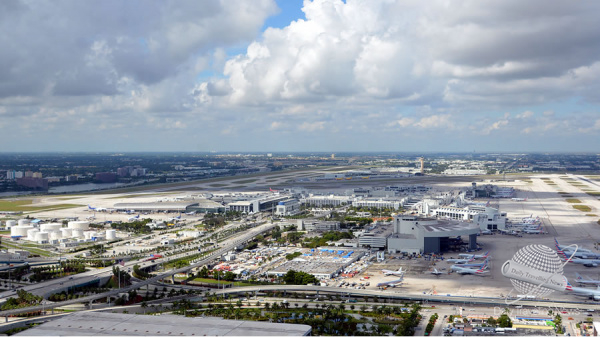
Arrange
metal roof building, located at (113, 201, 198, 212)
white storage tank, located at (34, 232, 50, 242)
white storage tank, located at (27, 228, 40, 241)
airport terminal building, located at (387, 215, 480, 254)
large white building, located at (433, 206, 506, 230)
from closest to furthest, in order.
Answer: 1. airport terminal building, located at (387, 215, 480, 254)
2. white storage tank, located at (34, 232, 50, 242)
3. white storage tank, located at (27, 228, 40, 241)
4. large white building, located at (433, 206, 506, 230)
5. metal roof building, located at (113, 201, 198, 212)

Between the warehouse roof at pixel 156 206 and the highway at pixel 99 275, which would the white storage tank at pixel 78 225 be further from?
the highway at pixel 99 275

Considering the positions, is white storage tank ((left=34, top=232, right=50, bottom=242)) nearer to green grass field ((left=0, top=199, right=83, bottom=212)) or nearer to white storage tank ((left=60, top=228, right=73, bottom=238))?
white storage tank ((left=60, top=228, right=73, bottom=238))

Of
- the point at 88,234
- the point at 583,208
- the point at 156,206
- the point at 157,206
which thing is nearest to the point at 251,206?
the point at 157,206

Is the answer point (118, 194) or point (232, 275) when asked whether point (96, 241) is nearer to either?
point (232, 275)

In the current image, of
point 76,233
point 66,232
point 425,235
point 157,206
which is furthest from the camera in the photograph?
point 157,206

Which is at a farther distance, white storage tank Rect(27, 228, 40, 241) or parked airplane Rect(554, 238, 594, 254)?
white storage tank Rect(27, 228, 40, 241)

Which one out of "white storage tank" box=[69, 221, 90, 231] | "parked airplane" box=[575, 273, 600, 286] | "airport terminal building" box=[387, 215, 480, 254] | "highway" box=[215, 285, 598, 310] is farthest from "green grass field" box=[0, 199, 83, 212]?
"parked airplane" box=[575, 273, 600, 286]

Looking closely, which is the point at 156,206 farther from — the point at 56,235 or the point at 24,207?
the point at 24,207
